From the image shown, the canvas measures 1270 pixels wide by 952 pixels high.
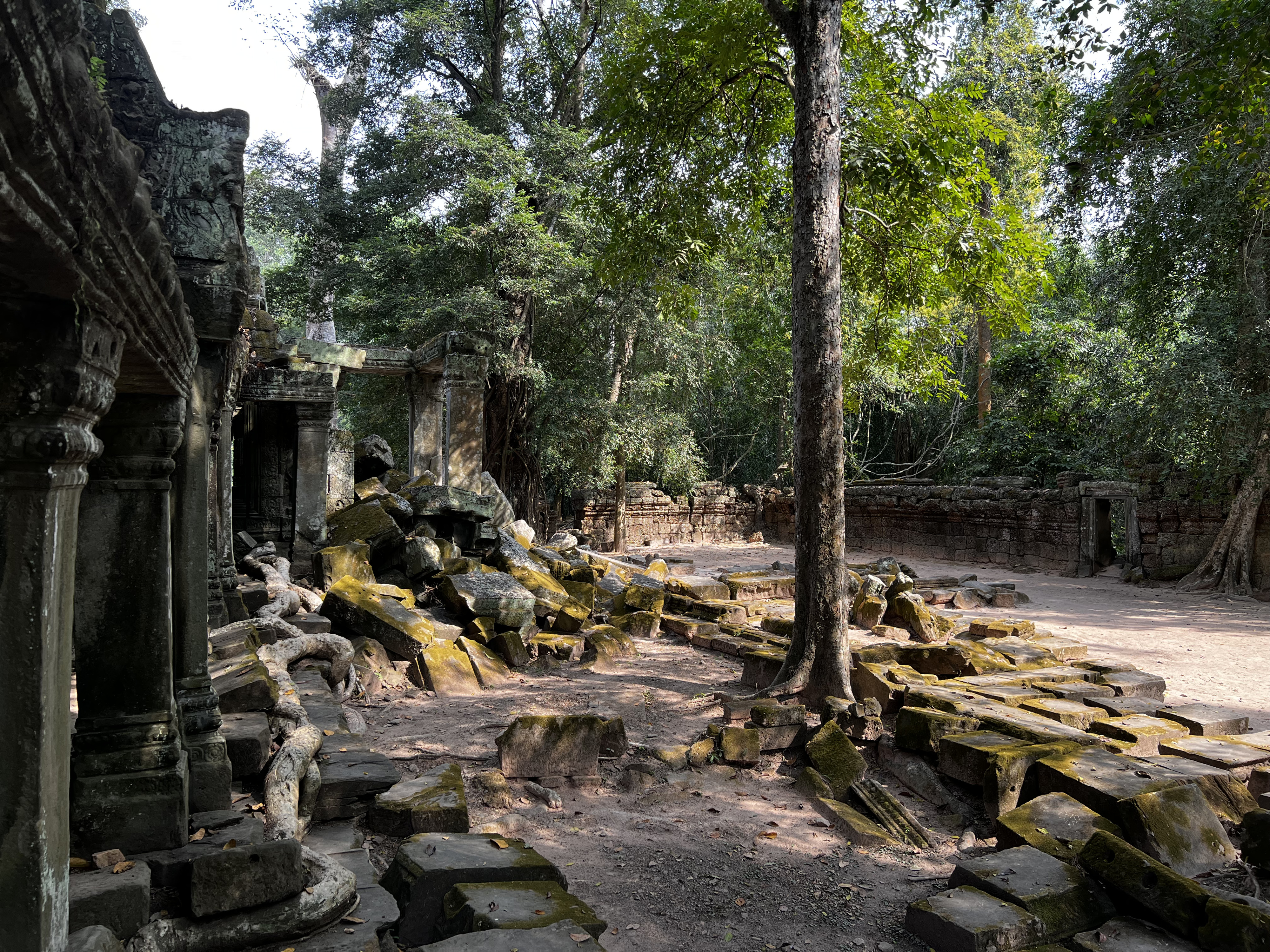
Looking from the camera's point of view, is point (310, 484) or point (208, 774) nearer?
point (208, 774)

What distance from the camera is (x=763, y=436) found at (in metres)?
27.2

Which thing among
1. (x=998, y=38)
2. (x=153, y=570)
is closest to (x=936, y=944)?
(x=153, y=570)

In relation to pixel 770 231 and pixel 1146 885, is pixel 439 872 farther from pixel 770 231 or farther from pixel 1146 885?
pixel 770 231

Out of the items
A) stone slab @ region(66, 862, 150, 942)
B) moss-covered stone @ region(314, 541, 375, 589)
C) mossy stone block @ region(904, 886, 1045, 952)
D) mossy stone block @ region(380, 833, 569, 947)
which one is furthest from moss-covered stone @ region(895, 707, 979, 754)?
moss-covered stone @ region(314, 541, 375, 589)

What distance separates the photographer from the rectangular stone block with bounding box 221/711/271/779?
3.46 meters

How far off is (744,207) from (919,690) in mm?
6487

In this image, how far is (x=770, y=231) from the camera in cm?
1277

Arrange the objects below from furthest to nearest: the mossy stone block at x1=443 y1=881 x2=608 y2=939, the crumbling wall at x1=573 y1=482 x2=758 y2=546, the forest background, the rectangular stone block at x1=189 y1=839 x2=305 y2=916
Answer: the crumbling wall at x1=573 y1=482 x2=758 y2=546 → the forest background → the mossy stone block at x1=443 y1=881 x2=608 y2=939 → the rectangular stone block at x1=189 y1=839 x2=305 y2=916

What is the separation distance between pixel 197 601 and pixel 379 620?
3694mm

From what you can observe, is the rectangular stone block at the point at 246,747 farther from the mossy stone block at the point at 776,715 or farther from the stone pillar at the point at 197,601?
the mossy stone block at the point at 776,715

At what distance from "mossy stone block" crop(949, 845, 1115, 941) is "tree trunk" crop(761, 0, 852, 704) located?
242 cm

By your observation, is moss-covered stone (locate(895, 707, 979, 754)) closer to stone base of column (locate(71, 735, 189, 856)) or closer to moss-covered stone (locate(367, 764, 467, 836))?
moss-covered stone (locate(367, 764, 467, 836))

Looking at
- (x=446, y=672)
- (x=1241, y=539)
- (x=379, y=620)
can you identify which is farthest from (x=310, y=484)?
(x=1241, y=539)

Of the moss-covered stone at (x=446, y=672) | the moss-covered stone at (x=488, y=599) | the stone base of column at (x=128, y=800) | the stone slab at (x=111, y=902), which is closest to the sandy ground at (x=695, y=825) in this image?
the moss-covered stone at (x=446, y=672)
